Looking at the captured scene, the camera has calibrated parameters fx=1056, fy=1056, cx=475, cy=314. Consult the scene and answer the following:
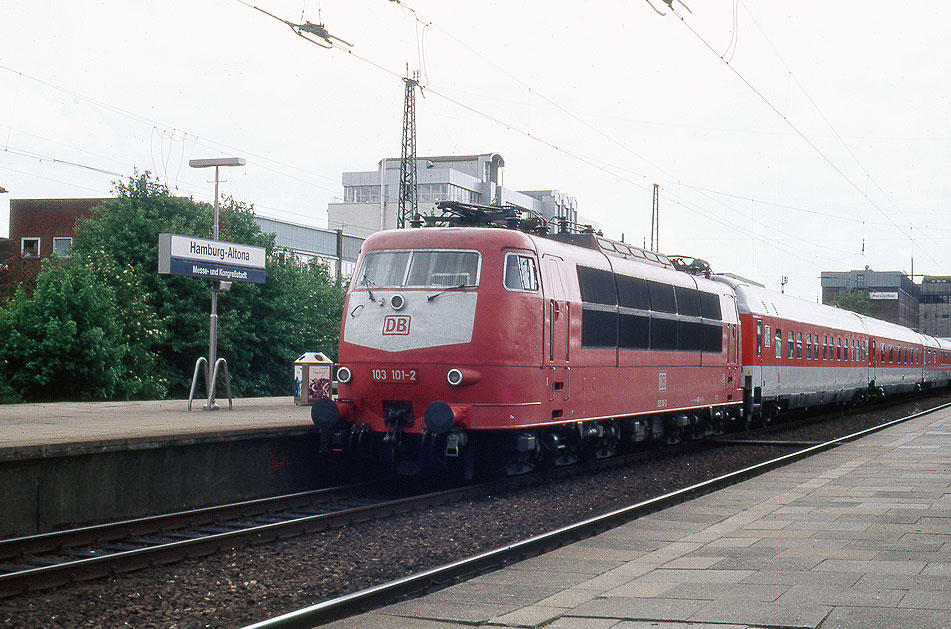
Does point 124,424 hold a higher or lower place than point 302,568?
higher

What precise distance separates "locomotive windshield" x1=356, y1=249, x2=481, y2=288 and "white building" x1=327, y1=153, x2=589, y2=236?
9492cm

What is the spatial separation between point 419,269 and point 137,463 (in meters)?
4.38

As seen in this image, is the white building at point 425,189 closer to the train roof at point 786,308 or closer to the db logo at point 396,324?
the train roof at point 786,308

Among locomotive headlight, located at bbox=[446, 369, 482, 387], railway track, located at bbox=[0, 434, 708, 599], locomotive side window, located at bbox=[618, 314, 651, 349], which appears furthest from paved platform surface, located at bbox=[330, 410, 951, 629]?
locomotive side window, located at bbox=[618, 314, 651, 349]

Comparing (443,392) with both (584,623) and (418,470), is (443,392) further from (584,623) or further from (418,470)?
(584,623)

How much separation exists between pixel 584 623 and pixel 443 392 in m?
7.11

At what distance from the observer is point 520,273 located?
13.9 m

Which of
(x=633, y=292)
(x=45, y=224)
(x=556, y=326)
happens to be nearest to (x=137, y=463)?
(x=556, y=326)

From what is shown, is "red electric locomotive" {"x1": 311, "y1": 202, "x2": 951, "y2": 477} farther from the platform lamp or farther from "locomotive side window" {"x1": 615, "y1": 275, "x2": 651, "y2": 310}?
the platform lamp

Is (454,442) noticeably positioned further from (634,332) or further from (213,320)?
(213,320)

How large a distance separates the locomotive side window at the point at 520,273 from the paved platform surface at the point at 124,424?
149 inches

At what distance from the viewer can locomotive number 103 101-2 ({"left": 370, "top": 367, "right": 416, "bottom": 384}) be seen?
1368 cm

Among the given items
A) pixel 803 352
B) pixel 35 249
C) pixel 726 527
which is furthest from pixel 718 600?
pixel 35 249

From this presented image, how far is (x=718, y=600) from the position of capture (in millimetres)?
7078
